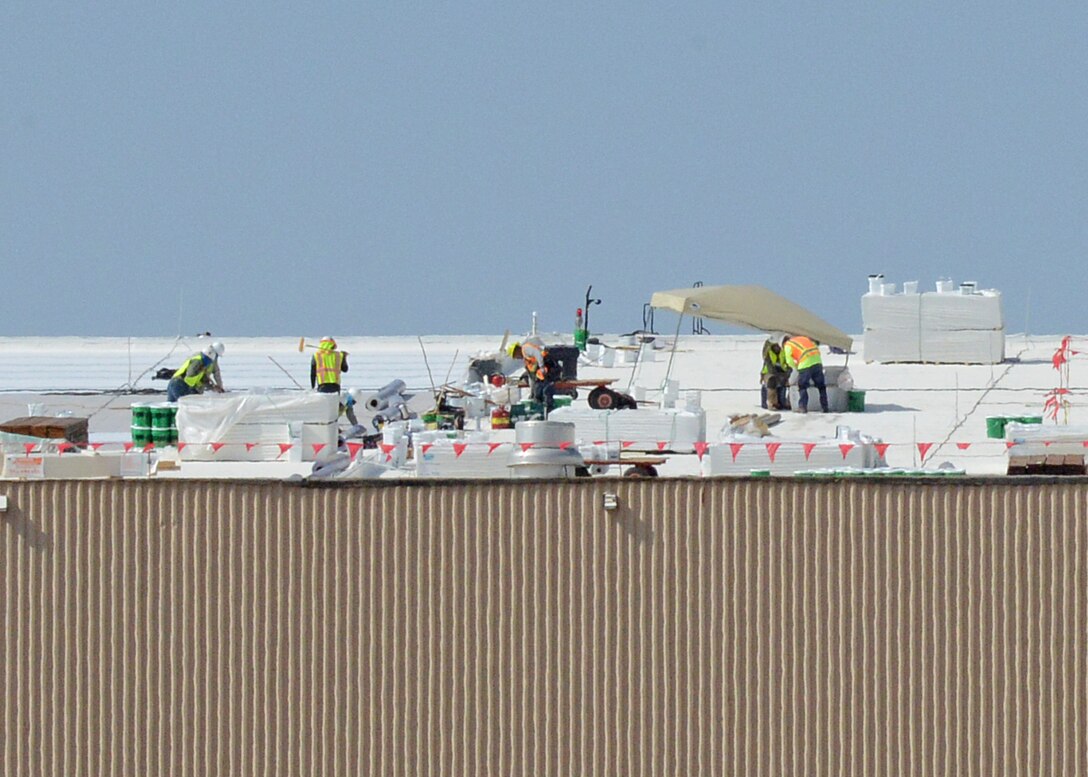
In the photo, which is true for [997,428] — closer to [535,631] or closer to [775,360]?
[775,360]

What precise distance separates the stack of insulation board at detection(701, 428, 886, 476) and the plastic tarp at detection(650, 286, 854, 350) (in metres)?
9.22

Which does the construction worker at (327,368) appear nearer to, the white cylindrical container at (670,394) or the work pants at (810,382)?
the white cylindrical container at (670,394)

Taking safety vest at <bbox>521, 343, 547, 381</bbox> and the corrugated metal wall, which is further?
safety vest at <bbox>521, 343, 547, 381</bbox>

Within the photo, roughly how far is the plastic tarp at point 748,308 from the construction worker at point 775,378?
122 centimetres

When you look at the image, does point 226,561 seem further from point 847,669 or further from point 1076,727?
point 1076,727

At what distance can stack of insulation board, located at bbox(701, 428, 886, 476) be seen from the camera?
1862cm

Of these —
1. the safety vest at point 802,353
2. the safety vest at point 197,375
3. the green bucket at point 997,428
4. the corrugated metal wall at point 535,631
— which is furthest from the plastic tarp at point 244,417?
the corrugated metal wall at point 535,631

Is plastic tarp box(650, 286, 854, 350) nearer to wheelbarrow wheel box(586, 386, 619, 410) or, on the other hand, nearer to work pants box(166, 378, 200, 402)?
wheelbarrow wheel box(586, 386, 619, 410)

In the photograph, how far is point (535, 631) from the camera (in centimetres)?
1302

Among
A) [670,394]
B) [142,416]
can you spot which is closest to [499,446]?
[142,416]

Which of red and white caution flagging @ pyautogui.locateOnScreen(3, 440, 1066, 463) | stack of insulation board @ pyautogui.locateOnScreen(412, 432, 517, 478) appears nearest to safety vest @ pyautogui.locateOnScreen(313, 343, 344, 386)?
red and white caution flagging @ pyautogui.locateOnScreen(3, 440, 1066, 463)

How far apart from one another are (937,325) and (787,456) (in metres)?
16.6

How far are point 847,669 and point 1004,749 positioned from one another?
1264 mm

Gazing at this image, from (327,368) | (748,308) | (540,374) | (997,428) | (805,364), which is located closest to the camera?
(997,428)
